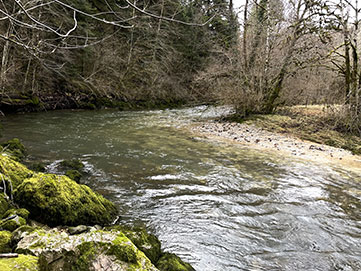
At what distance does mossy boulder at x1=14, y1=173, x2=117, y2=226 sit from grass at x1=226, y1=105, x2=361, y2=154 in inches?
370

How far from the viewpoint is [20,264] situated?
2.17 metres

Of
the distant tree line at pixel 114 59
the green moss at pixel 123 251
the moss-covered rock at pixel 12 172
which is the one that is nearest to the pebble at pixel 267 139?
the distant tree line at pixel 114 59

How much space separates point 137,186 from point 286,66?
1219cm

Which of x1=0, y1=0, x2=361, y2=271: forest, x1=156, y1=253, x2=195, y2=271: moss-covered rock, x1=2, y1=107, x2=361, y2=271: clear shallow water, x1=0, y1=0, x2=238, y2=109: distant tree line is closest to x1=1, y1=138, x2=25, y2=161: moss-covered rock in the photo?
x1=0, y1=0, x2=361, y2=271: forest

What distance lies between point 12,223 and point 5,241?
0.44 meters

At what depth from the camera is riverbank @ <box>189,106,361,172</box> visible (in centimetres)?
960

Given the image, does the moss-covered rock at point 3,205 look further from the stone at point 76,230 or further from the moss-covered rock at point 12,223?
the stone at point 76,230

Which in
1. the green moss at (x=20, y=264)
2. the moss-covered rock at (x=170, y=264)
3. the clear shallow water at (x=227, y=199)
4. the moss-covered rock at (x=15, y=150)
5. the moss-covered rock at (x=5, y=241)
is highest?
the green moss at (x=20, y=264)

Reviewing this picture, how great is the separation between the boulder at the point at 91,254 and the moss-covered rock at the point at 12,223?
0.68 m

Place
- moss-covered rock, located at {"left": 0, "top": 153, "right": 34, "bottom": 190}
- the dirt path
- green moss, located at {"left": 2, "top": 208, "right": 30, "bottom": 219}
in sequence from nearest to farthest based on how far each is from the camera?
→ green moss, located at {"left": 2, "top": 208, "right": 30, "bottom": 219}
moss-covered rock, located at {"left": 0, "top": 153, "right": 34, "bottom": 190}
the dirt path

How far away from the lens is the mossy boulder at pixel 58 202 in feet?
12.6

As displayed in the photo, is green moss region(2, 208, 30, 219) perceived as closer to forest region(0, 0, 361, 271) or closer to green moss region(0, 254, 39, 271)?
forest region(0, 0, 361, 271)

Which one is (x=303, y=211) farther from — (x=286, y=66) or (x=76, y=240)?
(x=286, y=66)

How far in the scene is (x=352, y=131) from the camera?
40.6 feet
